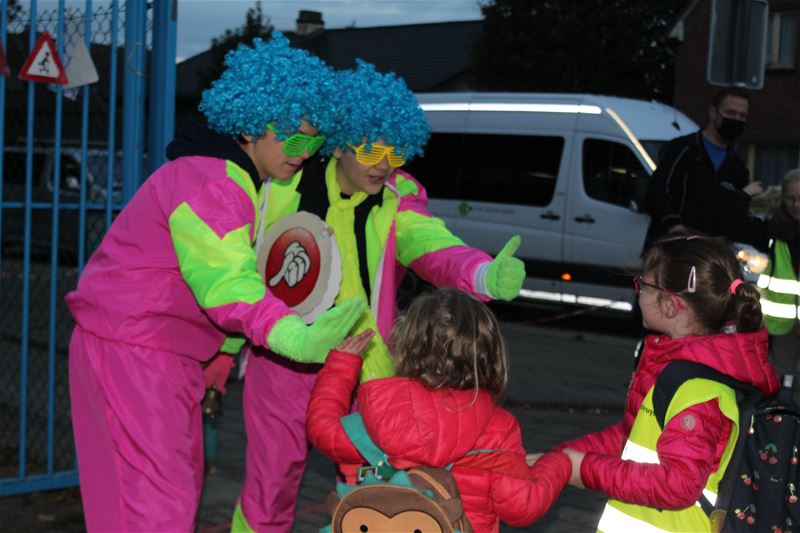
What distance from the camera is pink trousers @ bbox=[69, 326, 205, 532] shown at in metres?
3.53

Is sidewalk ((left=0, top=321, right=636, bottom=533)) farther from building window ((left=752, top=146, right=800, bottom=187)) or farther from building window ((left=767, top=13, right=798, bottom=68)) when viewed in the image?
building window ((left=767, top=13, right=798, bottom=68))

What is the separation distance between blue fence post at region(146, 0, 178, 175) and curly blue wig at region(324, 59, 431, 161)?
134cm

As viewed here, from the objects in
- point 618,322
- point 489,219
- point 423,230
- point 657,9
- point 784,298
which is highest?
point 657,9

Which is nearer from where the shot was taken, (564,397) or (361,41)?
(564,397)

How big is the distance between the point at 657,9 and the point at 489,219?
19.6 metres

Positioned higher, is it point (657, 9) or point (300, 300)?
point (657, 9)

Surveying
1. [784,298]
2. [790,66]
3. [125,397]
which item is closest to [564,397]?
[784,298]

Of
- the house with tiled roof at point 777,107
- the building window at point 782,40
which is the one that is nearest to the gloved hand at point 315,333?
the house with tiled roof at point 777,107

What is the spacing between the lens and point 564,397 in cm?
862

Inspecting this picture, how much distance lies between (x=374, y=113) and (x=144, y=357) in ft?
3.63

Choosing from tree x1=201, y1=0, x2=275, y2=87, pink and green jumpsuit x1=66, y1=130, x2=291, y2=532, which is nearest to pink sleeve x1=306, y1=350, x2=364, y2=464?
pink and green jumpsuit x1=66, y1=130, x2=291, y2=532

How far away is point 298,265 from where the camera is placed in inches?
155

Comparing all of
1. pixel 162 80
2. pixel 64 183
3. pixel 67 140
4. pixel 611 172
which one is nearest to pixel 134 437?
pixel 162 80

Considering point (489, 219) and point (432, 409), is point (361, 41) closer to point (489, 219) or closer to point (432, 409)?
point (489, 219)
